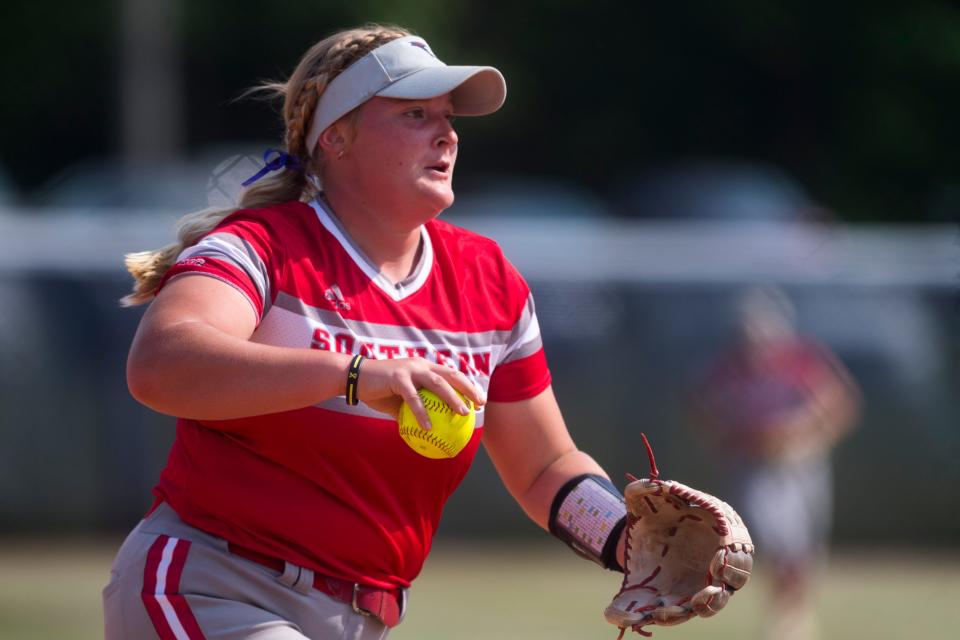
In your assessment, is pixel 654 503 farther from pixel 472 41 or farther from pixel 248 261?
pixel 472 41

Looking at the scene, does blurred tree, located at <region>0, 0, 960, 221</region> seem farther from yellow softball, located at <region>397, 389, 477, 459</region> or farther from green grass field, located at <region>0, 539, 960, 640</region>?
yellow softball, located at <region>397, 389, 477, 459</region>

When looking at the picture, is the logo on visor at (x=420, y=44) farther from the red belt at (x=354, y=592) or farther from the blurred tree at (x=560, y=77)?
the blurred tree at (x=560, y=77)

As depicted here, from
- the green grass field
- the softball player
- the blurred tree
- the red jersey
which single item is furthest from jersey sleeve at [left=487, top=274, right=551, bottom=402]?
the blurred tree

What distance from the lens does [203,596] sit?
9.95 ft

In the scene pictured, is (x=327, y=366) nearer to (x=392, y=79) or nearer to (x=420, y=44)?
(x=392, y=79)

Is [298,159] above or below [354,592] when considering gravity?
above

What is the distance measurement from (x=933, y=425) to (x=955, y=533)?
757 millimetres

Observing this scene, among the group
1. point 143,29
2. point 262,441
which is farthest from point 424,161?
point 143,29

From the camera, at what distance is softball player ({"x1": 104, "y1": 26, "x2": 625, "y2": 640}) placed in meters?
2.79

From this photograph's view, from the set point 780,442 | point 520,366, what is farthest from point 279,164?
point 780,442

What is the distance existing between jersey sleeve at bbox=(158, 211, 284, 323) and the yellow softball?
0.39 meters

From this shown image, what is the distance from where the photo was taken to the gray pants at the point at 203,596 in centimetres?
301

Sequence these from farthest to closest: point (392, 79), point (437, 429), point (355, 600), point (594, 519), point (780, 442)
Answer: point (780, 442) → point (594, 519) → point (392, 79) → point (355, 600) → point (437, 429)

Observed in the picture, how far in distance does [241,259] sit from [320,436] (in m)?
0.38
